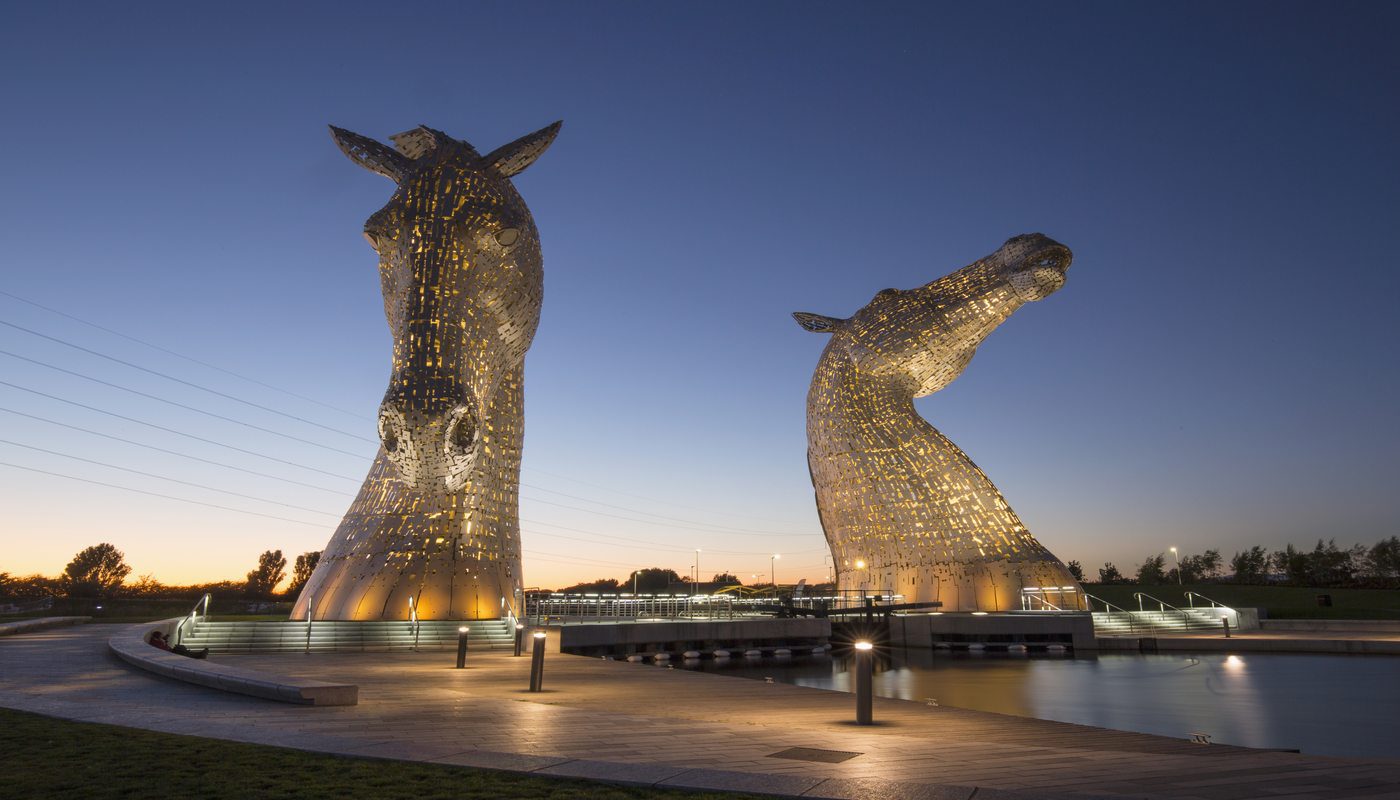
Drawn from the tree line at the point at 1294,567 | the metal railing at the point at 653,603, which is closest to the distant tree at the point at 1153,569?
the tree line at the point at 1294,567

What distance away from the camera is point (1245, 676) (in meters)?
15.6

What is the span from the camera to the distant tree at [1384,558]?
6788cm

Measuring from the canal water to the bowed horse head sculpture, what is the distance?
7.89 metres

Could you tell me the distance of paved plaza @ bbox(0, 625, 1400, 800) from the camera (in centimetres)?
460

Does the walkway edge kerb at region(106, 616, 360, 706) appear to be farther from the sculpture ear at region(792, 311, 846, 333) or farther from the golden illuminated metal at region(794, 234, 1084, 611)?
the sculpture ear at region(792, 311, 846, 333)

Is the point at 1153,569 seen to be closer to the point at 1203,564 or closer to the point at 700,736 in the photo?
the point at 1203,564

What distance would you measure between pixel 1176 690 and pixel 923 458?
39.0 ft

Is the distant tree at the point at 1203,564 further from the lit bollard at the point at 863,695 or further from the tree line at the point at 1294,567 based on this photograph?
the lit bollard at the point at 863,695

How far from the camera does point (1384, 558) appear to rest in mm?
69562

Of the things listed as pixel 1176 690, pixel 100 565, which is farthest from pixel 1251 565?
pixel 100 565

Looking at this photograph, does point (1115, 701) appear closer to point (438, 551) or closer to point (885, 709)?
point (885, 709)

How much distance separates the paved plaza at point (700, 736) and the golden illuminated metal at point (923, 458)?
15.4 meters

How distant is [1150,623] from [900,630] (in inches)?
279

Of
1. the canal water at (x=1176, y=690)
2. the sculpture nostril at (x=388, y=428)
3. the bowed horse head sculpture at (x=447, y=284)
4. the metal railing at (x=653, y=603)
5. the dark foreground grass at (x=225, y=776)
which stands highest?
the bowed horse head sculpture at (x=447, y=284)
